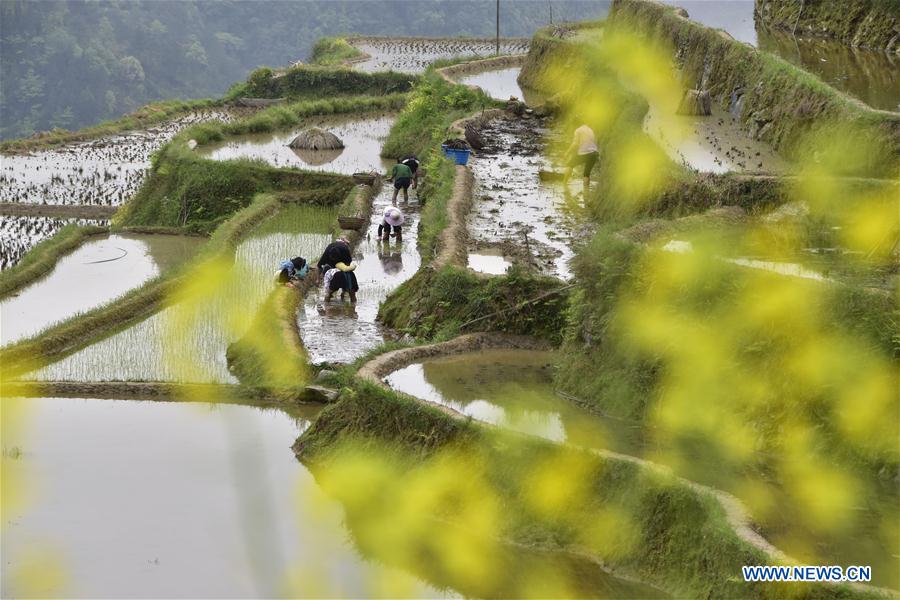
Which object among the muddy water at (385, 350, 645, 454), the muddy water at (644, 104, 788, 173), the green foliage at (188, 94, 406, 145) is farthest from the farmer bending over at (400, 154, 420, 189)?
the muddy water at (385, 350, 645, 454)

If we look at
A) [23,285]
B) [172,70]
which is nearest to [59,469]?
[23,285]

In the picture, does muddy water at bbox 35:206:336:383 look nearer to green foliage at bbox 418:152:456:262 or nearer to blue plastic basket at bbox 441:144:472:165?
green foliage at bbox 418:152:456:262

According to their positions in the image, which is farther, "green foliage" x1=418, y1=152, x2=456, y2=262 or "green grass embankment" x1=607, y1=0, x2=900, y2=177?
"green foliage" x1=418, y1=152, x2=456, y2=262

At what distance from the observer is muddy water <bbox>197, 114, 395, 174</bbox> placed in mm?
20672

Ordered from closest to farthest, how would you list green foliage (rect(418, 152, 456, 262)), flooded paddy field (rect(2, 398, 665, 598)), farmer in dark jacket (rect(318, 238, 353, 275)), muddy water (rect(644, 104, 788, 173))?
flooded paddy field (rect(2, 398, 665, 598)) < farmer in dark jacket (rect(318, 238, 353, 275)) < green foliage (rect(418, 152, 456, 262)) < muddy water (rect(644, 104, 788, 173))

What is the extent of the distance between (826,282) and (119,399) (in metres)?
5.36

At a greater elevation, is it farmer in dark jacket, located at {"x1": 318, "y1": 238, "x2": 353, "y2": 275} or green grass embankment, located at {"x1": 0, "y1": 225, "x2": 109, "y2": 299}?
farmer in dark jacket, located at {"x1": 318, "y1": 238, "x2": 353, "y2": 275}

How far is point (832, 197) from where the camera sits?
1122 centimetres

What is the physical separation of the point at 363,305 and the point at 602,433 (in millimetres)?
4401

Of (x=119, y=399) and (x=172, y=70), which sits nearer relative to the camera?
(x=119, y=399)

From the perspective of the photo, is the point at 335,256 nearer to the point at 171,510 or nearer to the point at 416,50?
the point at 171,510

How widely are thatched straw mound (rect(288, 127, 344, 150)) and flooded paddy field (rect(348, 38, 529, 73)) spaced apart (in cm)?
875

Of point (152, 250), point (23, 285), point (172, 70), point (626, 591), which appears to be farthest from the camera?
point (172, 70)

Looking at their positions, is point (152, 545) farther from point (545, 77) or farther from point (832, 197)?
point (545, 77)
